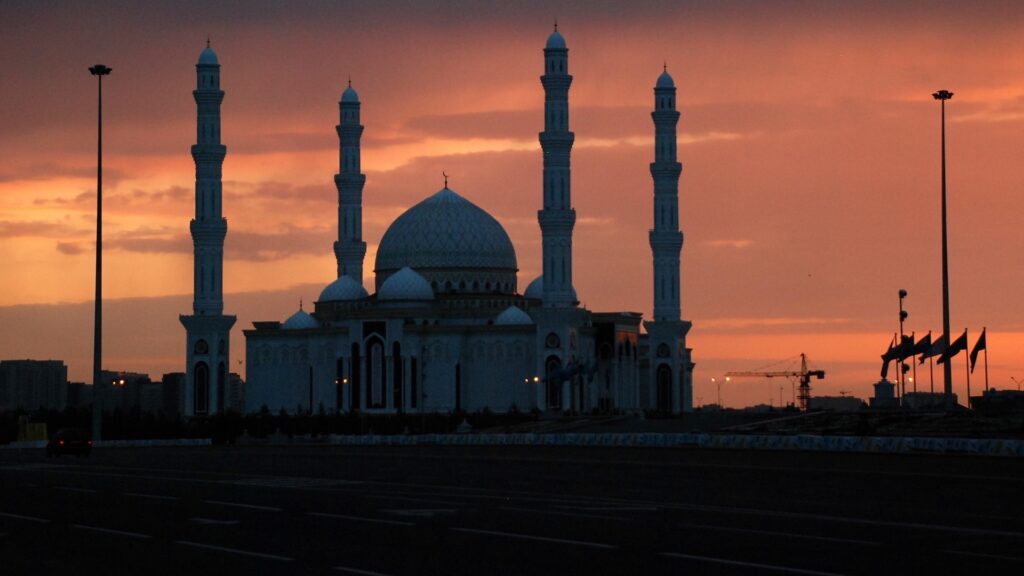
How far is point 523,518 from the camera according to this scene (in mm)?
28953

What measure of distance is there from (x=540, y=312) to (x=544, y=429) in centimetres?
3403

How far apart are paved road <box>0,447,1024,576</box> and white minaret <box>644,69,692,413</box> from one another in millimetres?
80971

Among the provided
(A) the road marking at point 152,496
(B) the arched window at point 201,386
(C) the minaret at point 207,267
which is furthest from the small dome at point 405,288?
(A) the road marking at point 152,496

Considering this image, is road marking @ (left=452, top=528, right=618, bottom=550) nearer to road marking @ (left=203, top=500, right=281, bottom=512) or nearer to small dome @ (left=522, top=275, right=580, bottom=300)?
road marking @ (left=203, top=500, right=281, bottom=512)

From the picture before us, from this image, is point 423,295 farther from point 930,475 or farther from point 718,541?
point 718,541

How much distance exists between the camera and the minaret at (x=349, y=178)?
137 m

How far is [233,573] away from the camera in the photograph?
71.7ft

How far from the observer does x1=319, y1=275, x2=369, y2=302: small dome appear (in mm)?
138000

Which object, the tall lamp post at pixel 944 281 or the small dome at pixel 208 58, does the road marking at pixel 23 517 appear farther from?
the small dome at pixel 208 58

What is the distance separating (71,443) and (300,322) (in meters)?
77.8

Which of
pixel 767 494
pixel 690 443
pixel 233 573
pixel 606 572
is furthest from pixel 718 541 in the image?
pixel 690 443

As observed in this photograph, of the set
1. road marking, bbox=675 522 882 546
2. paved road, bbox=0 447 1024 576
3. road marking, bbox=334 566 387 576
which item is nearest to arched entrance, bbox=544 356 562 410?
paved road, bbox=0 447 1024 576

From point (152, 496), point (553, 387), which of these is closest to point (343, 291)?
point (553, 387)

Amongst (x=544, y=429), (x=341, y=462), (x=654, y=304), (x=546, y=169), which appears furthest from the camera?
(x=654, y=304)
